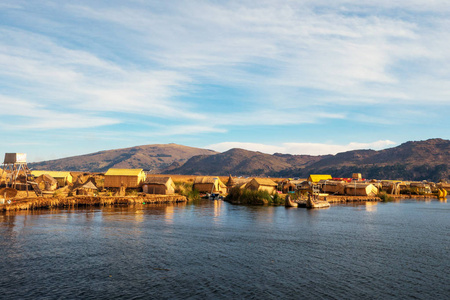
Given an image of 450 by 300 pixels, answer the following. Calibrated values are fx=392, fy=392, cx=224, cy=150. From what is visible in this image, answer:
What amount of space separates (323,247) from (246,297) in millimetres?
13119

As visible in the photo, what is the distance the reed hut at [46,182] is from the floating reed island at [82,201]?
75.3 feet

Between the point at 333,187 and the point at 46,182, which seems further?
the point at 333,187

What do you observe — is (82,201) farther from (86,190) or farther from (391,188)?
(391,188)

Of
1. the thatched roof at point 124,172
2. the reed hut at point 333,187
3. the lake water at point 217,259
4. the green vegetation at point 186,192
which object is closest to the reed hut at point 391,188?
the reed hut at point 333,187

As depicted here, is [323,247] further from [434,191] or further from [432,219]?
[434,191]

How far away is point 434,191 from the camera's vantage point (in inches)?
4188

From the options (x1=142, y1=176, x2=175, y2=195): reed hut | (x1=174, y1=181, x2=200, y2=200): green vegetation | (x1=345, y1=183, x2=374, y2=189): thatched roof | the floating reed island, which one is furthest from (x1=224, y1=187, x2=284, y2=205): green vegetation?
(x1=345, y1=183, x2=374, y2=189): thatched roof

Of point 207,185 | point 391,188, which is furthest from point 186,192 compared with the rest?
point 391,188

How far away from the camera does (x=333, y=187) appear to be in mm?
87250

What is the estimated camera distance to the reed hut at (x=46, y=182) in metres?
75.5

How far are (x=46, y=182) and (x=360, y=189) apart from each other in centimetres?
6411

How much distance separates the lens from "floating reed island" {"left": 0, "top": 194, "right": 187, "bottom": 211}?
47.9 meters

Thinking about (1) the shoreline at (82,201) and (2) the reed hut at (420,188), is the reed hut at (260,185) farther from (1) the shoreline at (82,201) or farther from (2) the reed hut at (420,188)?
(2) the reed hut at (420,188)

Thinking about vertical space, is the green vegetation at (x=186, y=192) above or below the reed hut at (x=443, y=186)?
below
